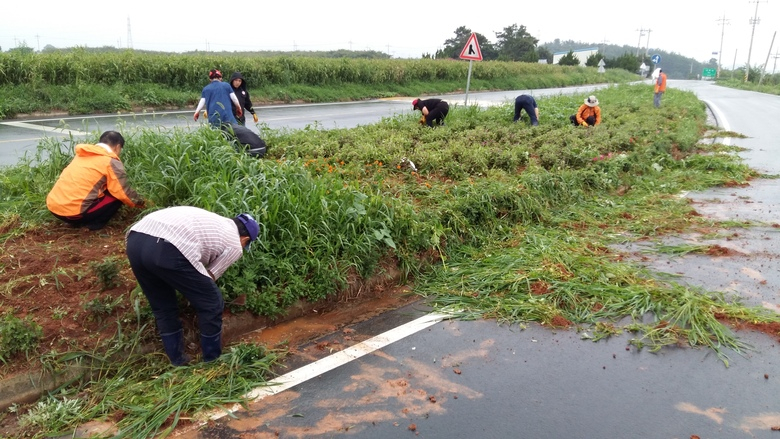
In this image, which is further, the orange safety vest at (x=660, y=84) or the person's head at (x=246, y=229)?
the orange safety vest at (x=660, y=84)

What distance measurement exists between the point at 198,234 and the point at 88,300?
52.2 inches

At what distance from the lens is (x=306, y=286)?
462cm

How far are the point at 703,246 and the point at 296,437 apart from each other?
16.8ft

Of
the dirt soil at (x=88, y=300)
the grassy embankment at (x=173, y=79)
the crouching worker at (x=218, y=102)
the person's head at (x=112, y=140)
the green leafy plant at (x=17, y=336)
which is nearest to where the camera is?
the green leafy plant at (x=17, y=336)

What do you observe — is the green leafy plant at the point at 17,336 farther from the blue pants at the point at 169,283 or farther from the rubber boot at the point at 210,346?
the rubber boot at the point at 210,346

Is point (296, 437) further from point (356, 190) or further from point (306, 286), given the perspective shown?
point (356, 190)

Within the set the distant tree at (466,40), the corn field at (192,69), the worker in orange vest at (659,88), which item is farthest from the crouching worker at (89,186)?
the distant tree at (466,40)

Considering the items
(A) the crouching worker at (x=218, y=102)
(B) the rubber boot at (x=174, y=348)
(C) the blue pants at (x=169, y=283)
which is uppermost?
(A) the crouching worker at (x=218, y=102)

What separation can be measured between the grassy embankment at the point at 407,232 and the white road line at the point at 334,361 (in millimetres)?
104

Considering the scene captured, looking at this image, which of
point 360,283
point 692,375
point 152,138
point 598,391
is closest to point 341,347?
point 360,283

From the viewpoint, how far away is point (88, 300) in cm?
410

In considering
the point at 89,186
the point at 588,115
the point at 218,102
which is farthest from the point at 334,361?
Answer: the point at 588,115

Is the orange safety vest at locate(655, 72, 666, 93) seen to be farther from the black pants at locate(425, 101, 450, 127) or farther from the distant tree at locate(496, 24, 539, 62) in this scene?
the distant tree at locate(496, 24, 539, 62)

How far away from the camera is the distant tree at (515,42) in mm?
70562
